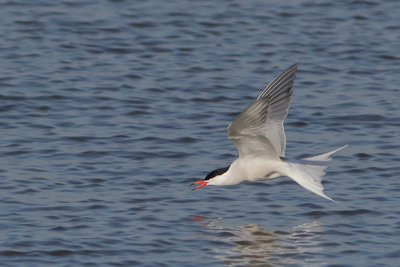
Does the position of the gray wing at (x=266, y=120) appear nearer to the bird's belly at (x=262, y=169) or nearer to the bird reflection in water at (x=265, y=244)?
the bird's belly at (x=262, y=169)

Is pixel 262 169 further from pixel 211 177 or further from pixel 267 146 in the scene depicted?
pixel 211 177

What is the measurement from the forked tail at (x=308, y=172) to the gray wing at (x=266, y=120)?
0.20 metres

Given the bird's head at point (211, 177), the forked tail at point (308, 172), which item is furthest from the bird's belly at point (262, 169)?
the bird's head at point (211, 177)

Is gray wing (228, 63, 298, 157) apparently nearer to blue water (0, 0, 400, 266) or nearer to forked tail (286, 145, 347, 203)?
forked tail (286, 145, 347, 203)

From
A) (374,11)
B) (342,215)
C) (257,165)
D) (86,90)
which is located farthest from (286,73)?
(374,11)

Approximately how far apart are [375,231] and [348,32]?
707 centimetres

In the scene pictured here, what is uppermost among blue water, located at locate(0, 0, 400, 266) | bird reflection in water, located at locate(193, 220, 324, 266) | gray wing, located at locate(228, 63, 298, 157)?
gray wing, located at locate(228, 63, 298, 157)

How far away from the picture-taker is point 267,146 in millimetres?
7703

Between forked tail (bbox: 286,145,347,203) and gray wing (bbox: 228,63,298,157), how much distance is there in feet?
0.65

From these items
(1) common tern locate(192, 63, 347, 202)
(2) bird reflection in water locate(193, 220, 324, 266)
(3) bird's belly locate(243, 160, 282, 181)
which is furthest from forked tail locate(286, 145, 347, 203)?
(2) bird reflection in water locate(193, 220, 324, 266)

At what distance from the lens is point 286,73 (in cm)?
739

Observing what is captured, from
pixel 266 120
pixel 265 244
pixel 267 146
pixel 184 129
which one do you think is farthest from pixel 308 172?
pixel 184 129

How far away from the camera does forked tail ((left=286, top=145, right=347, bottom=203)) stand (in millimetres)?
7410

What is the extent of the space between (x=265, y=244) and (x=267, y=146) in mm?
813
